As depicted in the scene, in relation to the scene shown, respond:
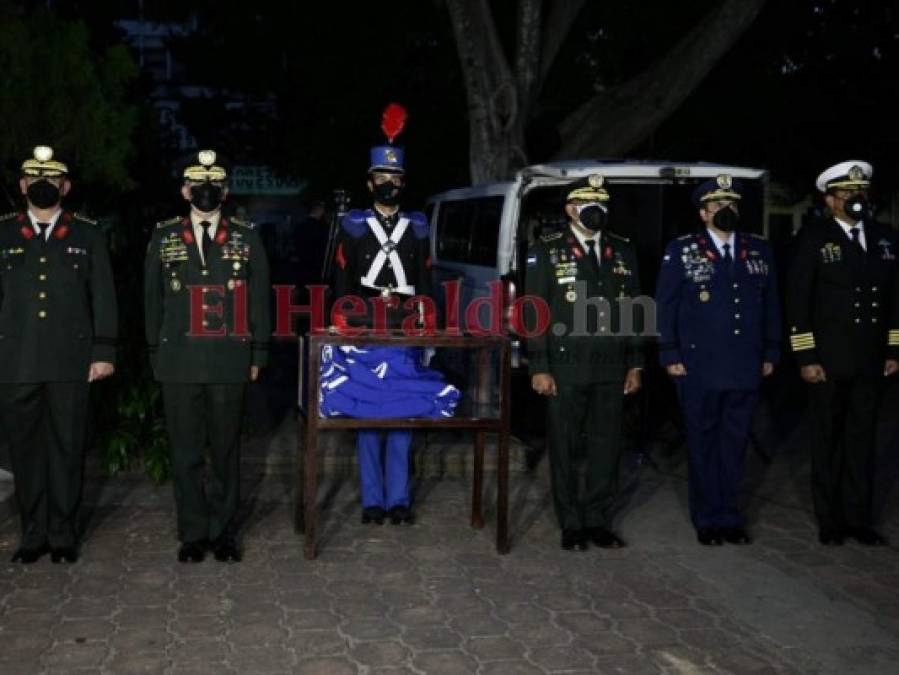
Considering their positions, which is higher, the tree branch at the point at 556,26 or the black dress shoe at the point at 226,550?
the tree branch at the point at 556,26

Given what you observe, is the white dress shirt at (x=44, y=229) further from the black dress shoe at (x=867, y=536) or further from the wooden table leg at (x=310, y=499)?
the black dress shoe at (x=867, y=536)

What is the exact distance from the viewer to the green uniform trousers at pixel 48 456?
20.0 ft

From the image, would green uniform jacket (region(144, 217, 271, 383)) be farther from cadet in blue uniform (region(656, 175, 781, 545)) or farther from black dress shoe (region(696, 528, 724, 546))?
black dress shoe (region(696, 528, 724, 546))

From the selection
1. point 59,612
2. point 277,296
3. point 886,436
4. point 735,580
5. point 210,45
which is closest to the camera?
point 59,612

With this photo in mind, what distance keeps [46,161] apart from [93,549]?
77.5 inches

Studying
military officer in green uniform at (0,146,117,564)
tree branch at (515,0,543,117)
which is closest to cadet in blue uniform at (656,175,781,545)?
military officer in green uniform at (0,146,117,564)

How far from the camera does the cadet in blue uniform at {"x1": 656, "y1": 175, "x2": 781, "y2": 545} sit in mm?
6516

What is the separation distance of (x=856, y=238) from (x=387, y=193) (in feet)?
8.44

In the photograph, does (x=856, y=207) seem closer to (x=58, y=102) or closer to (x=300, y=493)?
(x=300, y=493)

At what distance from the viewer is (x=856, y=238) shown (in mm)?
6629

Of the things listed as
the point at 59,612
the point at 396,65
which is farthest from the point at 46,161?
the point at 396,65

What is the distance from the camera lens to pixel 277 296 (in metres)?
13.1

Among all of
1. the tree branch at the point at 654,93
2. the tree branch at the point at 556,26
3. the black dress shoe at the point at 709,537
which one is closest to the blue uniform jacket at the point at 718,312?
the black dress shoe at the point at 709,537

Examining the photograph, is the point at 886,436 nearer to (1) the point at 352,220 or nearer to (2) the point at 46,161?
(1) the point at 352,220
